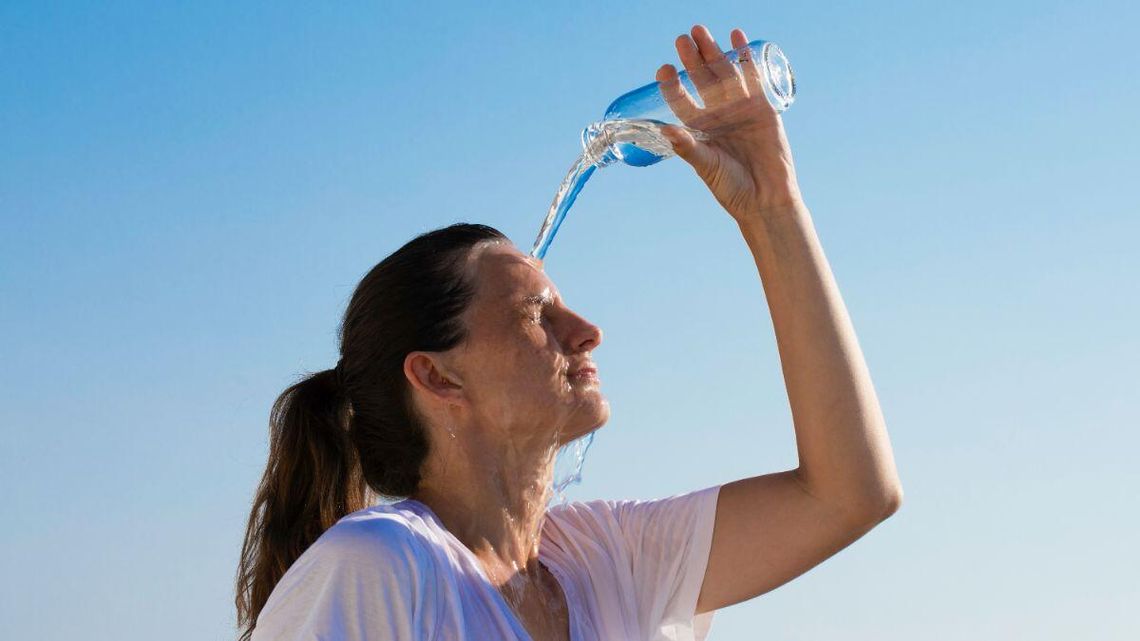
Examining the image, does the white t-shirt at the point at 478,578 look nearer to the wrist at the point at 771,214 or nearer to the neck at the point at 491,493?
the neck at the point at 491,493

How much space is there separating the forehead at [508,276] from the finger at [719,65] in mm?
729

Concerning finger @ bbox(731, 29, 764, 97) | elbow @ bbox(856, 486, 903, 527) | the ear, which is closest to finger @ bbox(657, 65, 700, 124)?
finger @ bbox(731, 29, 764, 97)

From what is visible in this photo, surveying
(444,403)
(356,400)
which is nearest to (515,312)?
(444,403)

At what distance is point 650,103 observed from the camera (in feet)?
12.8

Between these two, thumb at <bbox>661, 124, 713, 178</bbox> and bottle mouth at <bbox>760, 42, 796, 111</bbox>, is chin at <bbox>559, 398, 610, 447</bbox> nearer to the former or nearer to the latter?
thumb at <bbox>661, 124, 713, 178</bbox>

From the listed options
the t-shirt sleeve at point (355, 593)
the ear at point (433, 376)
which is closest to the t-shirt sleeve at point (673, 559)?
the ear at point (433, 376)

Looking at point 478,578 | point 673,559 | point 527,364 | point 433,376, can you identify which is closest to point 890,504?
point 673,559

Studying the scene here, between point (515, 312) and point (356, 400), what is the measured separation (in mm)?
533

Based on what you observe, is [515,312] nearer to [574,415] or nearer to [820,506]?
[574,415]

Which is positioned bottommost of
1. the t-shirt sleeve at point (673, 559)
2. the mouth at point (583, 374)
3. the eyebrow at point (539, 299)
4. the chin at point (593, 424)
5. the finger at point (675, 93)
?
the t-shirt sleeve at point (673, 559)

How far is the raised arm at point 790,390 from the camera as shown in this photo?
3502 mm

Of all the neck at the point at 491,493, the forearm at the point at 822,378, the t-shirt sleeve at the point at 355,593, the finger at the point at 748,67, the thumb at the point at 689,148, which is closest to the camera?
the t-shirt sleeve at the point at 355,593

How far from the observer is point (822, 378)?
3.52 metres

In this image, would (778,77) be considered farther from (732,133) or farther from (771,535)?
(771,535)
